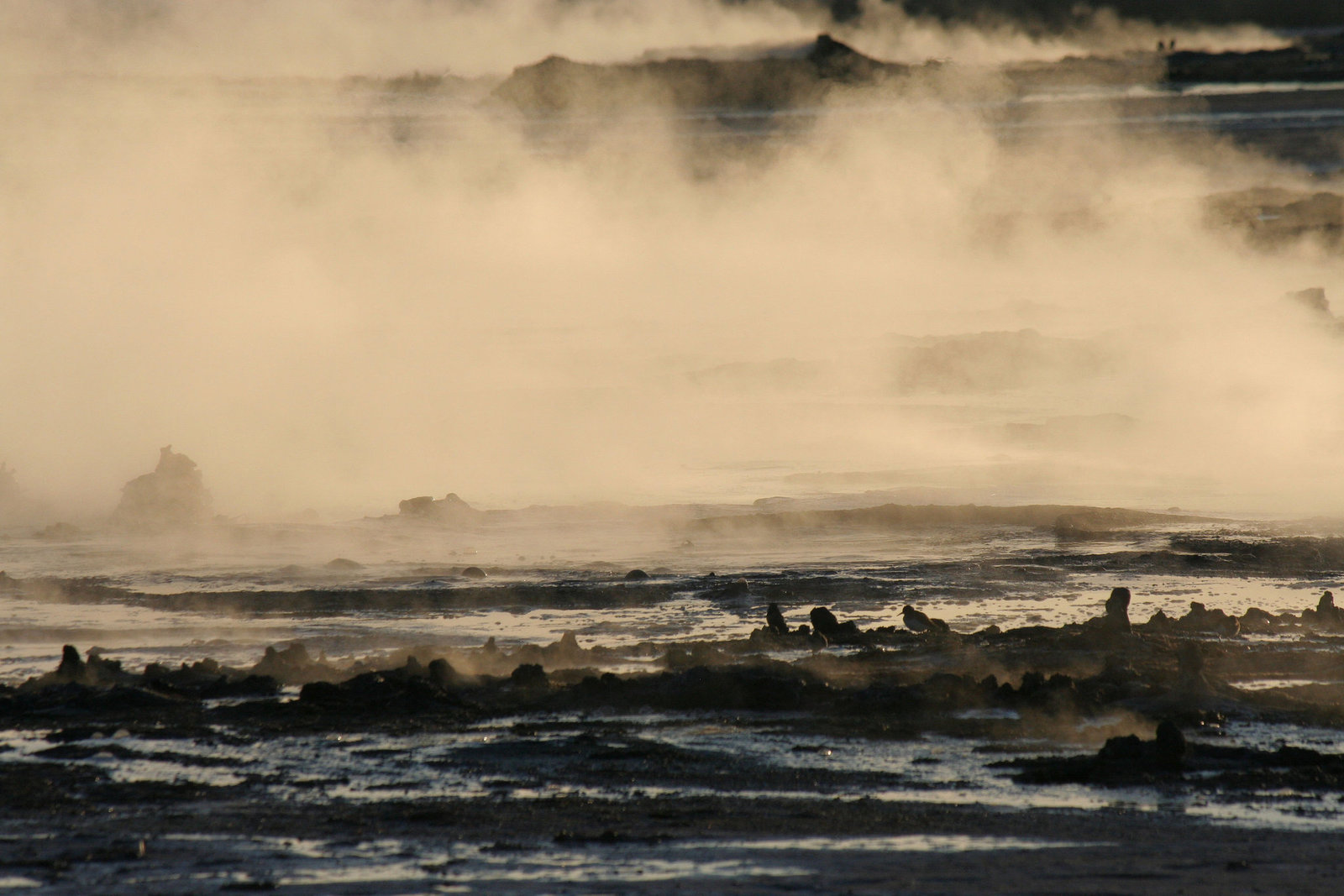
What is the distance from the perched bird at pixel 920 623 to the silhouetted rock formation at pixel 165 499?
1008cm

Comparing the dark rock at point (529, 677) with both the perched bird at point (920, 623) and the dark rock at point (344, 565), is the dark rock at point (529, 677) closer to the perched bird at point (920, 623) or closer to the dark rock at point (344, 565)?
the perched bird at point (920, 623)

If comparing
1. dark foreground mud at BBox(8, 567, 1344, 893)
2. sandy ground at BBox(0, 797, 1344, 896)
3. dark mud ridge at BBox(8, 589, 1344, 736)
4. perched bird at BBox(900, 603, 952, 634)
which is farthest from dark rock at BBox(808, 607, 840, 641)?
sandy ground at BBox(0, 797, 1344, 896)

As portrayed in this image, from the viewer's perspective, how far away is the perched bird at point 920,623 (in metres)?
12.1

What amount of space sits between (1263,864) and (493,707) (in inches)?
185

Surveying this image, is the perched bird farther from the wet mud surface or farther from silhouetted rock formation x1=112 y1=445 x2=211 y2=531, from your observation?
silhouetted rock formation x1=112 y1=445 x2=211 y2=531

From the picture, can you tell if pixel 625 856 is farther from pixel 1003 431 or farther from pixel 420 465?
pixel 1003 431

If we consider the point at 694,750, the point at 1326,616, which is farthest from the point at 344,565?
Answer: the point at 1326,616

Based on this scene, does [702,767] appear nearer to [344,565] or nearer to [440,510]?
[344,565]

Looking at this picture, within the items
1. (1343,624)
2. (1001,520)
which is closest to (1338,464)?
(1001,520)

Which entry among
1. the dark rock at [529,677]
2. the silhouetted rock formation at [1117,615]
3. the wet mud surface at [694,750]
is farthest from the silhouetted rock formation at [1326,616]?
the dark rock at [529,677]

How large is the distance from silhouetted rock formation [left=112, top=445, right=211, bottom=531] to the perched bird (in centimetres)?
1008

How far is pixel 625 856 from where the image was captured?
6.67 meters

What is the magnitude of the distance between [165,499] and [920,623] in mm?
10602

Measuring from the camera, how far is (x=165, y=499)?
19000 mm
